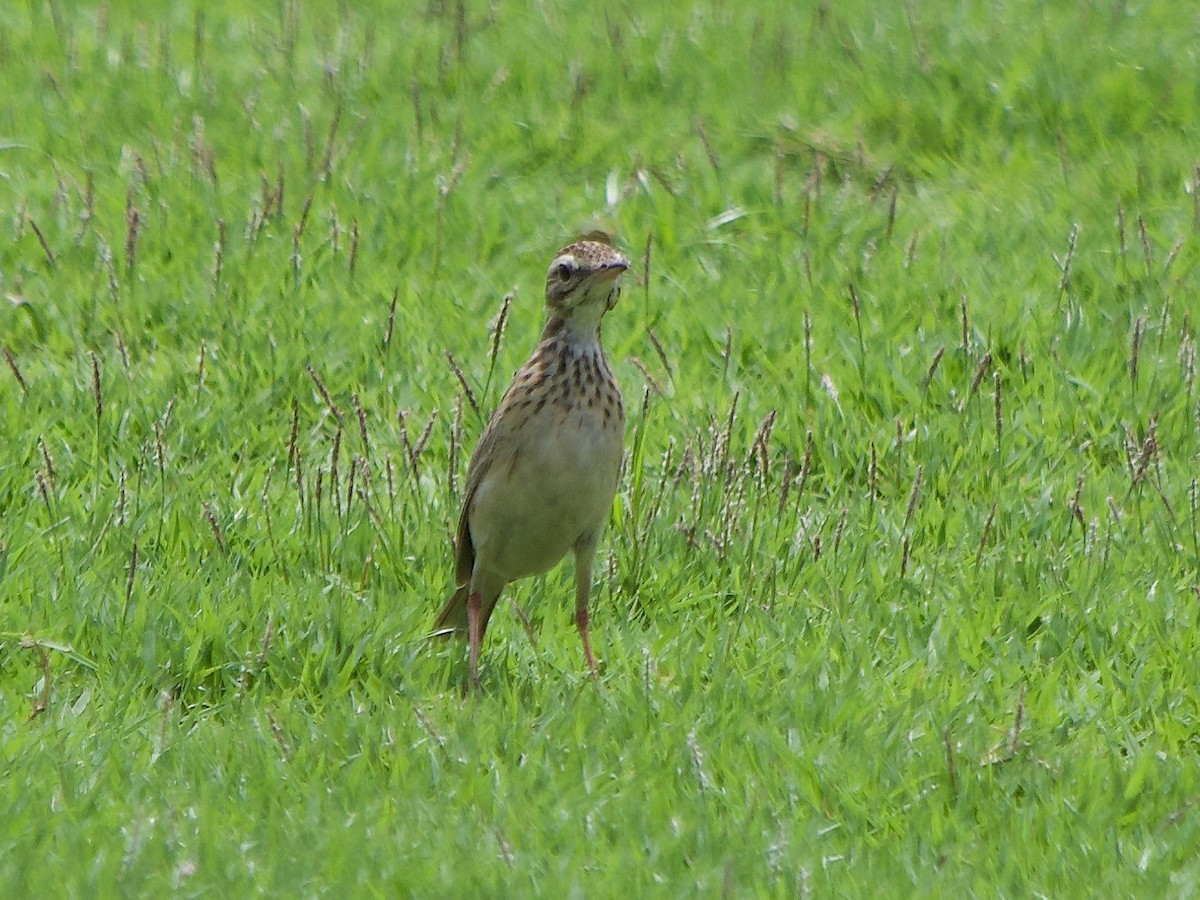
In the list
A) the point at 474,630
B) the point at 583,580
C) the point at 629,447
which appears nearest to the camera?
the point at 474,630

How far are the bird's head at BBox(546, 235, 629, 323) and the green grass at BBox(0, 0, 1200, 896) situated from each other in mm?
548

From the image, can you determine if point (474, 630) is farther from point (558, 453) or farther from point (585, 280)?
point (585, 280)

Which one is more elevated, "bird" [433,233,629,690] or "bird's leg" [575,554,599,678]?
"bird" [433,233,629,690]

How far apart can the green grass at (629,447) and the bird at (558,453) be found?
0.22 meters

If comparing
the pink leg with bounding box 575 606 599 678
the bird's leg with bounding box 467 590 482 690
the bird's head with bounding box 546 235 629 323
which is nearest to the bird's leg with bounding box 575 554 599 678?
the pink leg with bounding box 575 606 599 678

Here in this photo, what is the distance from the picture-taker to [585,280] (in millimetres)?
5129

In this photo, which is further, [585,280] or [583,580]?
[583,580]

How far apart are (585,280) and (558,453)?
45 cm

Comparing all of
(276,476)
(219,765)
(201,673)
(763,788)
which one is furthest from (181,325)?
(763,788)

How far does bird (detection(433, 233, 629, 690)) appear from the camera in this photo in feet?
16.9

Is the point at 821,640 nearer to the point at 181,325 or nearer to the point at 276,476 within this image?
the point at 276,476

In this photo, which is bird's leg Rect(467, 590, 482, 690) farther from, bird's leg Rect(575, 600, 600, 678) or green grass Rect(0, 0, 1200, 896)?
bird's leg Rect(575, 600, 600, 678)

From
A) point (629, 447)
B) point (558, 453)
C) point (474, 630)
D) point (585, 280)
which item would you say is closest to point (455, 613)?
point (474, 630)

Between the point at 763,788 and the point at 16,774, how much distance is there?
5.41ft
